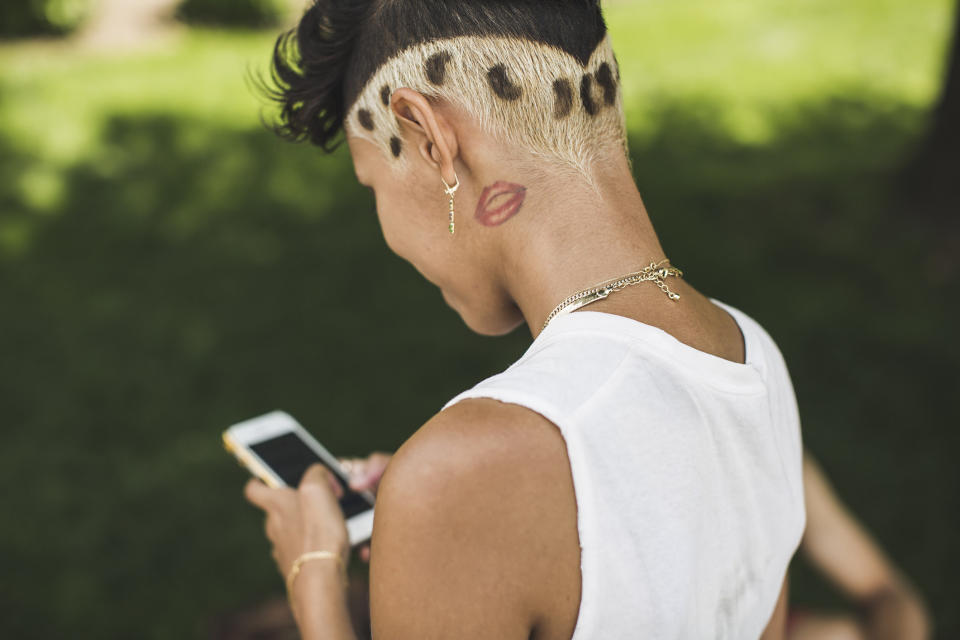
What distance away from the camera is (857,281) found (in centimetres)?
497

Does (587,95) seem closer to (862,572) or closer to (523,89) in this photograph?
(523,89)

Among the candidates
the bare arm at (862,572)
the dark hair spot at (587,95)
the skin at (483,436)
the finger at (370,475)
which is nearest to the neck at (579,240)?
the skin at (483,436)

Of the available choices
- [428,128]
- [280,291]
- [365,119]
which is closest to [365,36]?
[365,119]

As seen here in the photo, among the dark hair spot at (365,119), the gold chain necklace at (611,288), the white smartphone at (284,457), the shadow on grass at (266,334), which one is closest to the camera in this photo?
the gold chain necklace at (611,288)

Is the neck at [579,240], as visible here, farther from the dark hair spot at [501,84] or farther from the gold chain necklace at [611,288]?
the dark hair spot at [501,84]

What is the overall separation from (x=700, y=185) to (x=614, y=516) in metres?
5.02

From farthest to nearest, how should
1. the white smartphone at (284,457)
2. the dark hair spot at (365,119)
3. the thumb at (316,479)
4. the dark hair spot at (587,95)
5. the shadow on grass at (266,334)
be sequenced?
the shadow on grass at (266,334) < the white smartphone at (284,457) < the thumb at (316,479) < the dark hair spot at (365,119) < the dark hair spot at (587,95)

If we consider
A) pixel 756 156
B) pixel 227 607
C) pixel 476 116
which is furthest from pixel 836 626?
pixel 756 156

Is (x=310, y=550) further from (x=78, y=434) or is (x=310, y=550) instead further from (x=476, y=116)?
(x=78, y=434)

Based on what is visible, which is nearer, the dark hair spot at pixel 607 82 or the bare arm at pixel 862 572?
the dark hair spot at pixel 607 82

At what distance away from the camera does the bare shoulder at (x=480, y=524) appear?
1107 mm

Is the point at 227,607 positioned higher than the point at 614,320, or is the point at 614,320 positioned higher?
the point at 614,320

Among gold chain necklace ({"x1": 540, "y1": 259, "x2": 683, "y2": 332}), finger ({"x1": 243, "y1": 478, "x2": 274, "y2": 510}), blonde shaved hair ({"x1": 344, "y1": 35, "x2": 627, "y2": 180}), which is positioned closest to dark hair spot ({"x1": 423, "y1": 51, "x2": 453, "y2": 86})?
blonde shaved hair ({"x1": 344, "y1": 35, "x2": 627, "y2": 180})

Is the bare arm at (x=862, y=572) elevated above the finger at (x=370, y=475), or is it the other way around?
the finger at (x=370, y=475)
